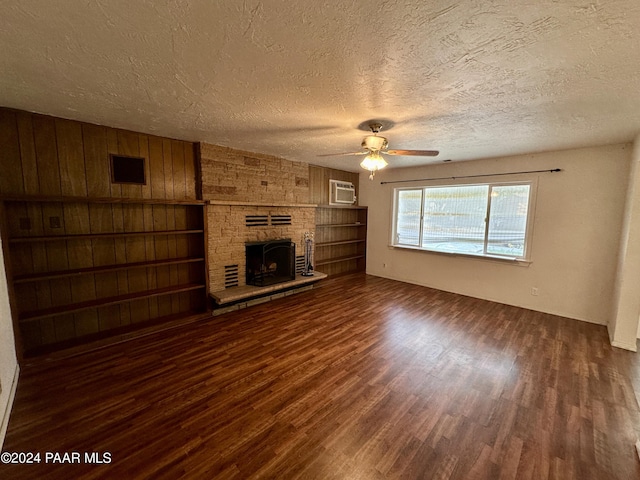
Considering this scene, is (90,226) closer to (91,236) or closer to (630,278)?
(91,236)

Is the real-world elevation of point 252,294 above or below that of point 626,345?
above

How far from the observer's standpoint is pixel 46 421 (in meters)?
1.82

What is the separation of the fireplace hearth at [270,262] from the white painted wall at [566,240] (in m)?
3.04

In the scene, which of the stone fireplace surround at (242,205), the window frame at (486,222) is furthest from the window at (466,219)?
the stone fireplace surround at (242,205)

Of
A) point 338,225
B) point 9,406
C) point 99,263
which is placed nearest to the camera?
point 9,406

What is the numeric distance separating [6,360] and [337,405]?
2.61 m

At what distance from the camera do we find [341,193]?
5.76 meters

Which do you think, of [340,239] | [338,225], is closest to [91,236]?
[338,225]

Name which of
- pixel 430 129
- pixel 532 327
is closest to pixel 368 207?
pixel 430 129

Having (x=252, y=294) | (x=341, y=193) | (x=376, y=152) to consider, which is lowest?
(x=252, y=294)

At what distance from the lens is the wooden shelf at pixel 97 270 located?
2.40 m

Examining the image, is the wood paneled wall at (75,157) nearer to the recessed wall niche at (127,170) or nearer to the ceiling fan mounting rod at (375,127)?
the recessed wall niche at (127,170)

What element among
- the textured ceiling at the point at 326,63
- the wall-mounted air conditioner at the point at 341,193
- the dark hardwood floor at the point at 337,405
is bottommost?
the dark hardwood floor at the point at 337,405

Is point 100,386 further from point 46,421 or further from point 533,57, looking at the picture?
point 533,57
